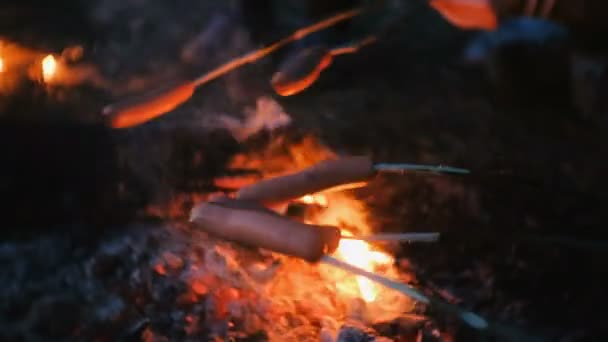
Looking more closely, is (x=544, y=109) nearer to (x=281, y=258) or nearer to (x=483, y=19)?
(x=483, y=19)

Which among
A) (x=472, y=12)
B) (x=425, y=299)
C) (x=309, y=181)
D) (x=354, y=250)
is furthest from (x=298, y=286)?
(x=472, y=12)

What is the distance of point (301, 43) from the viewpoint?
3.00 metres

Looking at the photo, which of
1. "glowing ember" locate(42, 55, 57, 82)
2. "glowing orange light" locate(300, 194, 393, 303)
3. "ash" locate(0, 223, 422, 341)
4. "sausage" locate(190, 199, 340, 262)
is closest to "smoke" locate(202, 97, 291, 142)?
"glowing orange light" locate(300, 194, 393, 303)

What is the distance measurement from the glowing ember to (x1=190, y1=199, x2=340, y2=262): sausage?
162 centimetres

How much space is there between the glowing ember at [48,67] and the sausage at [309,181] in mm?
1591

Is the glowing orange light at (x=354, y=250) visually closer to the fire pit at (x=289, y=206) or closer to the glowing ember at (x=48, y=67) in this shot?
the fire pit at (x=289, y=206)

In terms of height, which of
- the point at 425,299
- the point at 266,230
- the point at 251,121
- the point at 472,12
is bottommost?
the point at 425,299

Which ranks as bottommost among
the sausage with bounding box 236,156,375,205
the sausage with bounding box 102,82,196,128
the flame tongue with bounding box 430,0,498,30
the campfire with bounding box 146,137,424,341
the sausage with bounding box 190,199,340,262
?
the campfire with bounding box 146,137,424,341

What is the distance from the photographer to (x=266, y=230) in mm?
1509

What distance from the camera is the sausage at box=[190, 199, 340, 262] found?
147 centimetres

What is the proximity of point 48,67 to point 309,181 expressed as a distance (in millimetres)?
1839

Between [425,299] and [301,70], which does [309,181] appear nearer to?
[425,299]

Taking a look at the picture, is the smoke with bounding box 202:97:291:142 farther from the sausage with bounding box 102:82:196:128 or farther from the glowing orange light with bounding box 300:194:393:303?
→ the glowing orange light with bounding box 300:194:393:303

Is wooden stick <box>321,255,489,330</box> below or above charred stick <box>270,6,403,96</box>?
below
